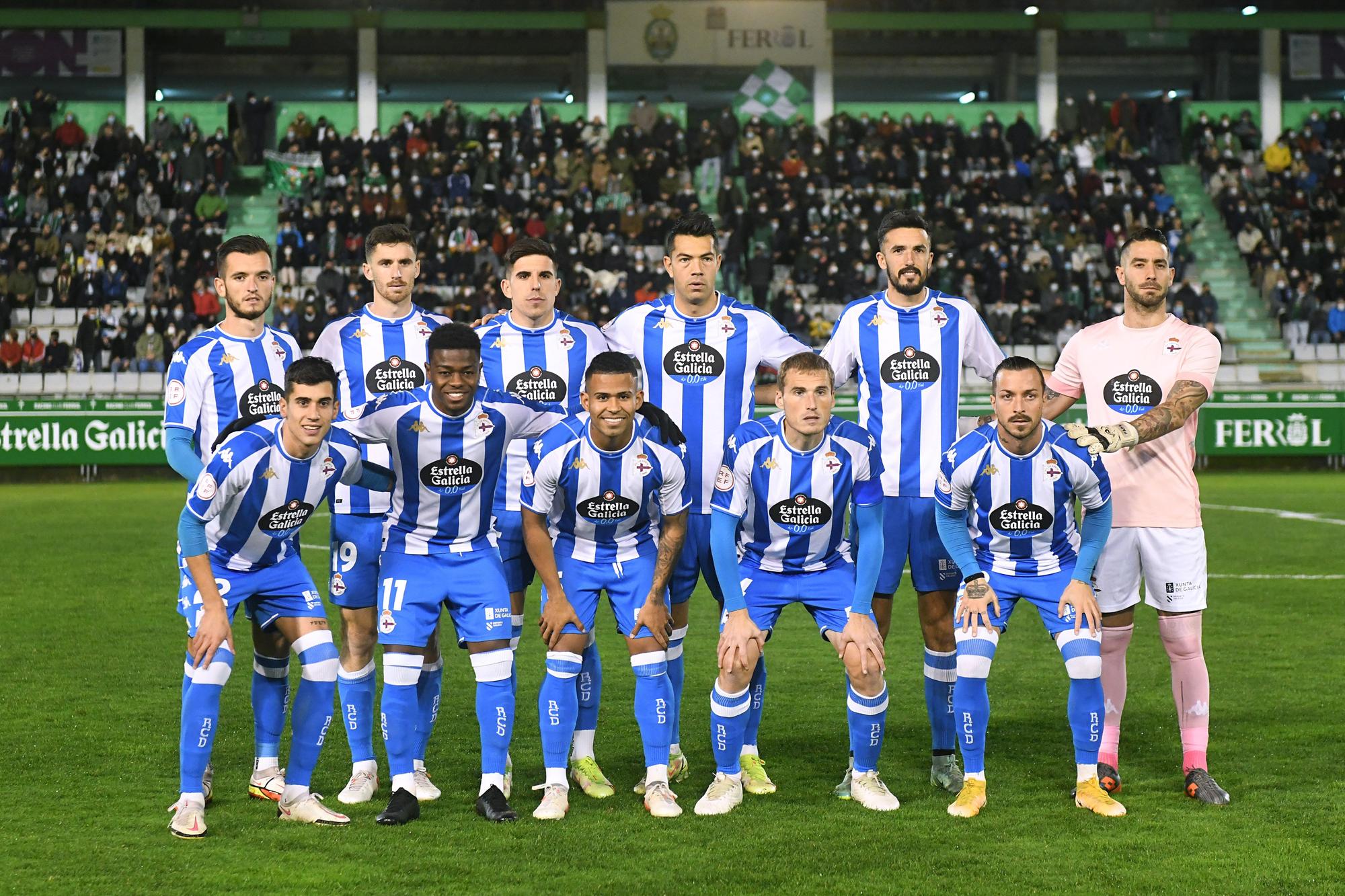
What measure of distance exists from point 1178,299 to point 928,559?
21.5 m

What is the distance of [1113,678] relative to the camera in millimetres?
6023

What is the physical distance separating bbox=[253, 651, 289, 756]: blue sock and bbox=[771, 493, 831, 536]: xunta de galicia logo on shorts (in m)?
2.08

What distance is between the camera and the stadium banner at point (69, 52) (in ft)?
103

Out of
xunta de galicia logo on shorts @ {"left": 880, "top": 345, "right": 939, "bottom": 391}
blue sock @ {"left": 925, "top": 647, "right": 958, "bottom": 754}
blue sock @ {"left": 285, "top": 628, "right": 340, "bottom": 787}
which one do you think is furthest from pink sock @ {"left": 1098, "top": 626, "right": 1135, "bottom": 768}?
blue sock @ {"left": 285, "top": 628, "right": 340, "bottom": 787}

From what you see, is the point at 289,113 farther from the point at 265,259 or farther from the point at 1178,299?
the point at 265,259

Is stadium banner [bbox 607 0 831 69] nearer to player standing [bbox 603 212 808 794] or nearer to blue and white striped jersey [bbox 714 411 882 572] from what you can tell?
player standing [bbox 603 212 808 794]

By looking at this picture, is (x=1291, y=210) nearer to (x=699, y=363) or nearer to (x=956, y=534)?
(x=699, y=363)

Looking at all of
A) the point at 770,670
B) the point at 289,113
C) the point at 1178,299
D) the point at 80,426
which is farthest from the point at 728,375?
the point at 289,113

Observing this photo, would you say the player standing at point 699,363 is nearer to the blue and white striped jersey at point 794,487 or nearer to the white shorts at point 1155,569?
the blue and white striped jersey at point 794,487

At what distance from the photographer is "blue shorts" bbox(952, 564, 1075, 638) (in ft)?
18.4

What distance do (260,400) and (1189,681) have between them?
13.3ft

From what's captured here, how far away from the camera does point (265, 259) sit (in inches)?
232

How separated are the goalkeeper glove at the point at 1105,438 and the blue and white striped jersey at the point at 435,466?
2.28m

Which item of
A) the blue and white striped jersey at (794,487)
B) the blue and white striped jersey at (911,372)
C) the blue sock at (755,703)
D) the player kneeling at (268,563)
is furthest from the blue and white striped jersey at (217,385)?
the blue and white striped jersey at (911,372)
